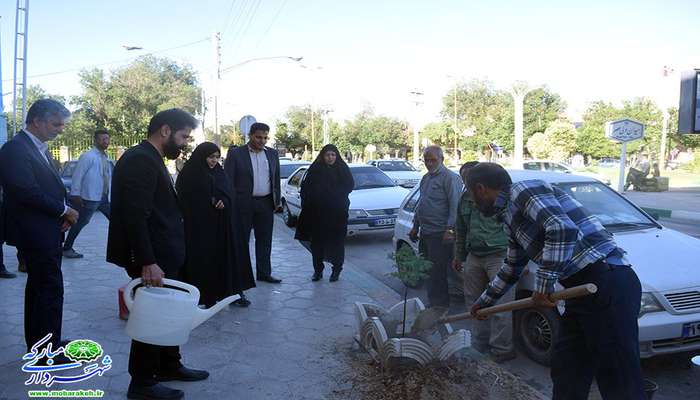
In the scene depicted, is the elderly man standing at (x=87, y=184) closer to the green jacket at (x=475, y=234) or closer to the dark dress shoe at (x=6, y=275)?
the dark dress shoe at (x=6, y=275)

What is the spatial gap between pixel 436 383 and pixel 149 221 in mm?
2061

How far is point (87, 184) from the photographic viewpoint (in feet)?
24.0

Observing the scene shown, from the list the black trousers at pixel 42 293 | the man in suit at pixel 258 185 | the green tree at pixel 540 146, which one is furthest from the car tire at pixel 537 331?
the green tree at pixel 540 146

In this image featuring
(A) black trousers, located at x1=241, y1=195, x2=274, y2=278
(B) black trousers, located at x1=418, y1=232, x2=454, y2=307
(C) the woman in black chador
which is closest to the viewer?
(C) the woman in black chador

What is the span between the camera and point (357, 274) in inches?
265

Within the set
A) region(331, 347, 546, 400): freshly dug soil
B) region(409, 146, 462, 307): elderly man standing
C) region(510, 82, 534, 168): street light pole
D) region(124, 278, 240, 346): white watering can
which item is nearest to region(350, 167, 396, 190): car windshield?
region(409, 146, 462, 307): elderly man standing

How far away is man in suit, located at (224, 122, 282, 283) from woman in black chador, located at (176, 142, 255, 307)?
0.65 meters

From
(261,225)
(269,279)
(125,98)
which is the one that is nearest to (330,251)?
(269,279)

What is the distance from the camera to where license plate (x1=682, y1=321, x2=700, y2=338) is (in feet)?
11.2

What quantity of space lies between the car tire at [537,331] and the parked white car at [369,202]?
528 cm

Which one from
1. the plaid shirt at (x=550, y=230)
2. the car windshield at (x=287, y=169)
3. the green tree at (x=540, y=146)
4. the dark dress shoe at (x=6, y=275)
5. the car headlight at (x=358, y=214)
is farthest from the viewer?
the green tree at (x=540, y=146)

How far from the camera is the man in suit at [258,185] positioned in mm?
5805

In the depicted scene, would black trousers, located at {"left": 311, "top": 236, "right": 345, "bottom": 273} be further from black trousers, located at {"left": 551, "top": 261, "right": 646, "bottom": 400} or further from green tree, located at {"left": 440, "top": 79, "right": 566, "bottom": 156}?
green tree, located at {"left": 440, "top": 79, "right": 566, "bottom": 156}

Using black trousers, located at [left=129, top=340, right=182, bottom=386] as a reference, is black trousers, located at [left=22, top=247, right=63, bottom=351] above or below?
above
